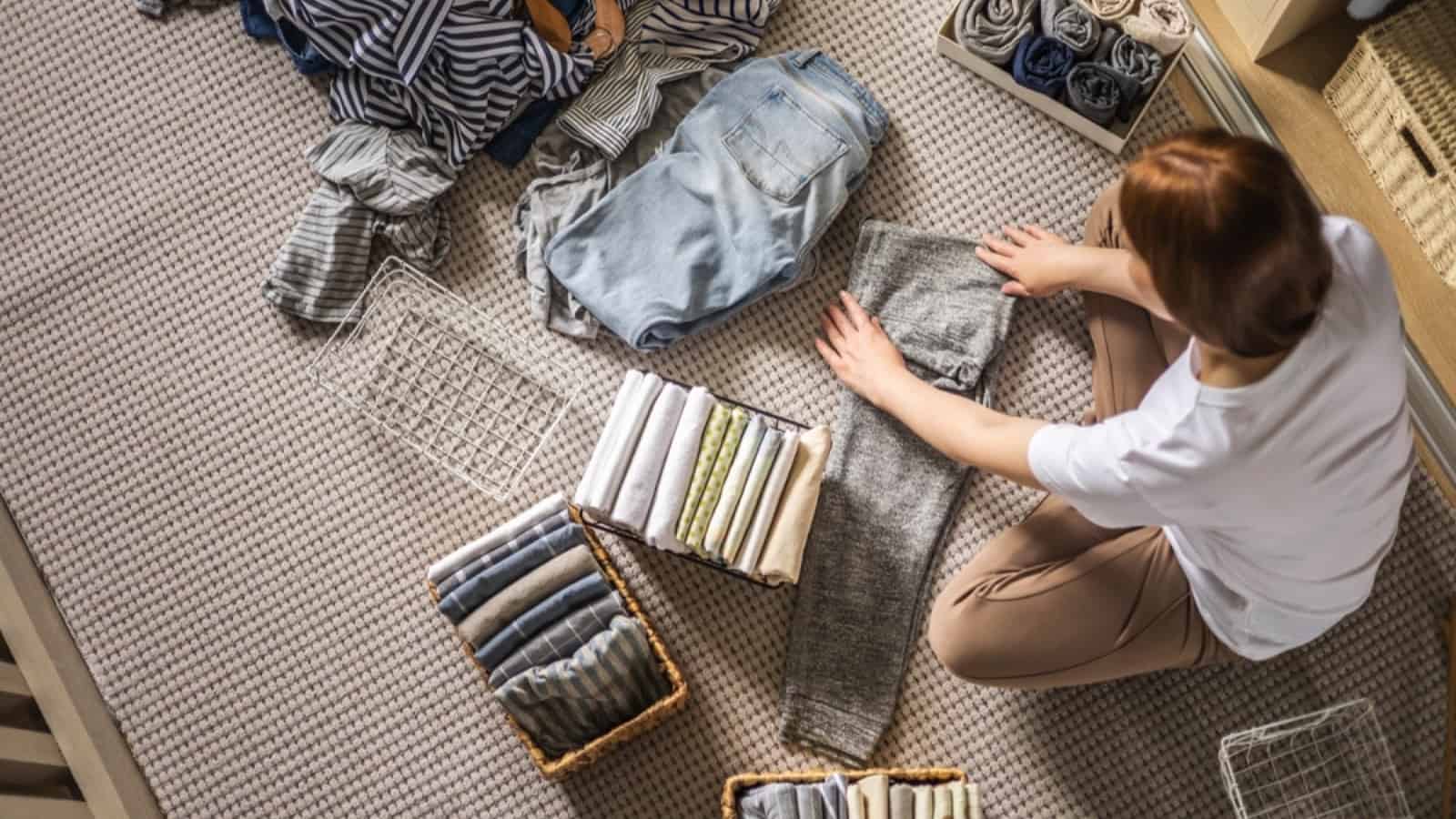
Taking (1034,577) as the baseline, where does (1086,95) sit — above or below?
above

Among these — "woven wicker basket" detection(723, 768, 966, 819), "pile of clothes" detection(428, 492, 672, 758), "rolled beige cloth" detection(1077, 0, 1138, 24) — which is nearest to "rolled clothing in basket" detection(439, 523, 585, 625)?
"pile of clothes" detection(428, 492, 672, 758)

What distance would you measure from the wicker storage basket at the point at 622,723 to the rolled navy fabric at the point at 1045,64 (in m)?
0.81

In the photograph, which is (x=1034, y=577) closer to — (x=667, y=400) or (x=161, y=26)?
(x=667, y=400)

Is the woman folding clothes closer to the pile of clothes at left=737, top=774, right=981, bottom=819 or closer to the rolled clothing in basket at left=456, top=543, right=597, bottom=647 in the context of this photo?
the pile of clothes at left=737, top=774, right=981, bottom=819

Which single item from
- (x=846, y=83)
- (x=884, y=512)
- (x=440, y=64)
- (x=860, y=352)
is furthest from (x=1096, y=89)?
(x=440, y=64)

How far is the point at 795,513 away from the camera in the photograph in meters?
1.28

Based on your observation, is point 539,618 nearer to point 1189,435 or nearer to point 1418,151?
point 1189,435

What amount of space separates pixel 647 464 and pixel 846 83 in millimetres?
585

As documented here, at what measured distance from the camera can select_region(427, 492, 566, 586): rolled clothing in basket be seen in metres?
1.30

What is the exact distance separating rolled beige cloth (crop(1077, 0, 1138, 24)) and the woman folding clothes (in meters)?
0.25

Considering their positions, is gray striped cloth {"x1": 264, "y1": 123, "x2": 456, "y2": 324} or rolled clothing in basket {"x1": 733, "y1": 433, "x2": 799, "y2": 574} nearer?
rolled clothing in basket {"x1": 733, "y1": 433, "x2": 799, "y2": 574}

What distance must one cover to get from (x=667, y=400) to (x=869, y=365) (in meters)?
0.27

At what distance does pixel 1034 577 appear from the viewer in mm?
1235

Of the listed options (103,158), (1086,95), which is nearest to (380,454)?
(103,158)
